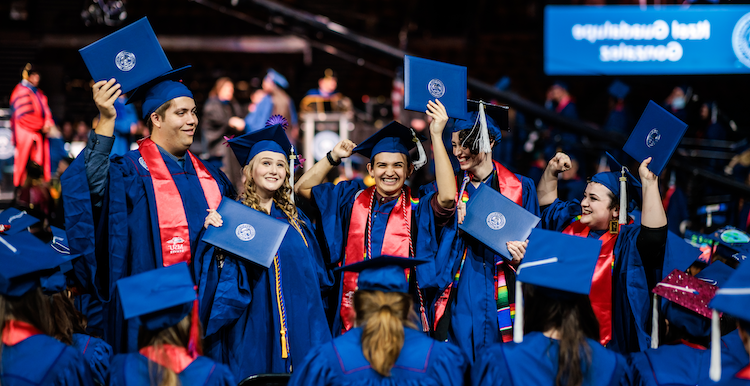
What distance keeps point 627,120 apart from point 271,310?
24.1ft

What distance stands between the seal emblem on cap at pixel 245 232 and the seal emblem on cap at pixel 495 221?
114 cm

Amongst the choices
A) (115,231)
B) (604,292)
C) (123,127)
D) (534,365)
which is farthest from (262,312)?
(123,127)

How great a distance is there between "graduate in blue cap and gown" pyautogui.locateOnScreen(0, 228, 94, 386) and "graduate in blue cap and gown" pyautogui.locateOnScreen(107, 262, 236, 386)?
0.53 feet

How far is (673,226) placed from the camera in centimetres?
645

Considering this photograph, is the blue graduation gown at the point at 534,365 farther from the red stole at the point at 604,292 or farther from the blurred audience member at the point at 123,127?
the blurred audience member at the point at 123,127

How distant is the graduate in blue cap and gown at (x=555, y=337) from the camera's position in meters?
2.16

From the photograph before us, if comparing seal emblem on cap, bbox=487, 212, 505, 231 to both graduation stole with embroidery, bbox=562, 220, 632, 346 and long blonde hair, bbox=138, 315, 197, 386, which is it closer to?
graduation stole with embroidery, bbox=562, 220, 632, 346

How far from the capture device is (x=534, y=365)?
217 cm

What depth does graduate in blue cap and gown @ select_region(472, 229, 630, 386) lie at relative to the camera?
216cm

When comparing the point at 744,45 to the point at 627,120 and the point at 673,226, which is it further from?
the point at 673,226

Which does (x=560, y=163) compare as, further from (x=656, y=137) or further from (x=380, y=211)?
(x=380, y=211)

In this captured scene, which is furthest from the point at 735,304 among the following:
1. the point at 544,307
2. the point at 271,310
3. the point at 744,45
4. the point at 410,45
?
the point at 410,45

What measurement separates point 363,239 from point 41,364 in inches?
62.8

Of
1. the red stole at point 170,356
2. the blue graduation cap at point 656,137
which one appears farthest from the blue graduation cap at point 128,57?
the blue graduation cap at point 656,137
